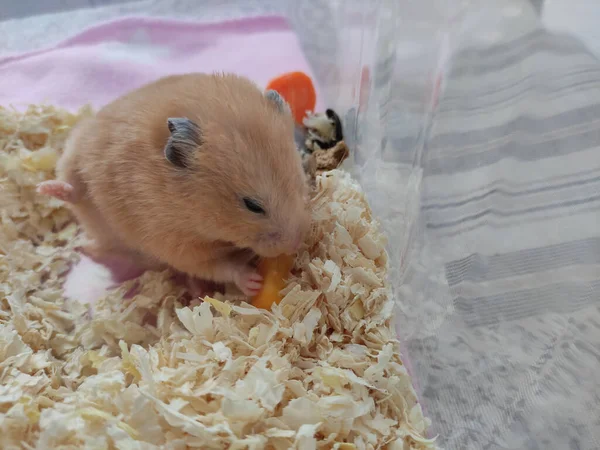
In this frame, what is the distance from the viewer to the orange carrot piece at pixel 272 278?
186 cm

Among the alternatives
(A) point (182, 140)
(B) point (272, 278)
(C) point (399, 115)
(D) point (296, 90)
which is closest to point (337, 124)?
(D) point (296, 90)

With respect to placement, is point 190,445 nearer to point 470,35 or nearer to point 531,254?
point 531,254

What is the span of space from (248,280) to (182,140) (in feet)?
1.79

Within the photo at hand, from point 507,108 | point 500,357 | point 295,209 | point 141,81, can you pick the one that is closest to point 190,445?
point 295,209

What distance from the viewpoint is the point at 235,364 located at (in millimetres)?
1496

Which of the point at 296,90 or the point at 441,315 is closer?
the point at 441,315

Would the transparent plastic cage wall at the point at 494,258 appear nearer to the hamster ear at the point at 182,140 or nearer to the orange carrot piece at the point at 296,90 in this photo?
the hamster ear at the point at 182,140

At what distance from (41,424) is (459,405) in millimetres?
1207

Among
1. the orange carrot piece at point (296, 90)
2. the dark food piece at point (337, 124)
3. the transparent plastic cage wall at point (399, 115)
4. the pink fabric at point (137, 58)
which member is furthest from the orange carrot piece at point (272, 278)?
the pink fabric at point (137, 58)

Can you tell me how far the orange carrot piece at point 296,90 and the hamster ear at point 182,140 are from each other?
1182 mm

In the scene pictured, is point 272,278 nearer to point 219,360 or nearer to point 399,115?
point 219,360

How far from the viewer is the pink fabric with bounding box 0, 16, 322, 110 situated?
121 inches

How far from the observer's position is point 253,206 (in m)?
1.71

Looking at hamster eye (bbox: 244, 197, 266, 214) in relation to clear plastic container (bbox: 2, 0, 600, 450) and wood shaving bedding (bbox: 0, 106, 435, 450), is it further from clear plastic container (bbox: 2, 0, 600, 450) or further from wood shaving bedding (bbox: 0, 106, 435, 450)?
clear plastic container (bbox: 2, 0, 600, 450)
